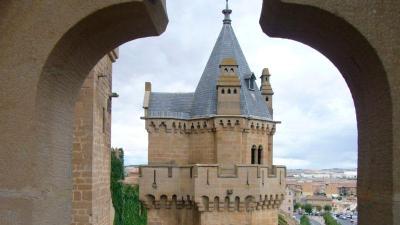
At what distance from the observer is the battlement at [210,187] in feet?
69.8

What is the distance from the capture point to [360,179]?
4.74m

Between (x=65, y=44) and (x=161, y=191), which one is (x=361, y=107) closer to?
(x=65, y=44)

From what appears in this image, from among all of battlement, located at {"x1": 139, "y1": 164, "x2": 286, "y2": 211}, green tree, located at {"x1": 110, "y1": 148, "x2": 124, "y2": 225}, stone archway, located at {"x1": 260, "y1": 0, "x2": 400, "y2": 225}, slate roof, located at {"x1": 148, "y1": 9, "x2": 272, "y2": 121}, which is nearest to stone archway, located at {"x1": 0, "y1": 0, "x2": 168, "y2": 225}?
stone archway, located at {"x1": 260, "y1": 0, "x2": 400, "y2": 225}

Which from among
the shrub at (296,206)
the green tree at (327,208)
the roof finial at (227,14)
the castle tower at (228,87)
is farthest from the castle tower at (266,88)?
the green tree at (327,208)

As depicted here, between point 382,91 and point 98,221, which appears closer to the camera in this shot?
point 382,91

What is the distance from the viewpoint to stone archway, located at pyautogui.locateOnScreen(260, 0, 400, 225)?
4059 millimetres

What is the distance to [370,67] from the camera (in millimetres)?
4305

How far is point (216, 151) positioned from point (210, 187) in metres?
2.29

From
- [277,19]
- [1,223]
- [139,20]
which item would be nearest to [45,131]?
[1,223]

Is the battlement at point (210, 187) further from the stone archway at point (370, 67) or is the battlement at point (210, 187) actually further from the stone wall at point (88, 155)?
the stone archway at point (370, 67)

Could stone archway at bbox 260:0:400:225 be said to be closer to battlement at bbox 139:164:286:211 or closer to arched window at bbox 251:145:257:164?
battlement at bbox 139:164:286:211

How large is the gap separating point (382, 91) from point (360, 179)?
0.99 metres

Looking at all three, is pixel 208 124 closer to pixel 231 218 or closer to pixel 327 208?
pixel 231 218

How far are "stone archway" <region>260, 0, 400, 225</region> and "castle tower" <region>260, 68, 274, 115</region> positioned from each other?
72.2 feet
